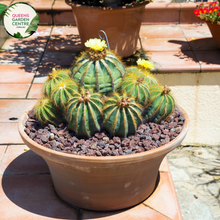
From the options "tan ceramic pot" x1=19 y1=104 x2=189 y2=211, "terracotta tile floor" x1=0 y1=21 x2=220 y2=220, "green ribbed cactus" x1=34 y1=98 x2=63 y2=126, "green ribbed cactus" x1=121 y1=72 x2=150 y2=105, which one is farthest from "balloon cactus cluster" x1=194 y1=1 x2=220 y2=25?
"green ribbed cactus" x1=34 y1=98 x2=63 y2=126

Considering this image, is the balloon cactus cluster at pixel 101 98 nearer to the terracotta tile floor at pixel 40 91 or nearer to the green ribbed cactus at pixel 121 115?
the green ribbed cactus at pixel 121 115

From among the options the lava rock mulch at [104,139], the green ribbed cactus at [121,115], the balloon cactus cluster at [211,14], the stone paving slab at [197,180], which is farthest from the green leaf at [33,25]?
the green ribbed cactus at [121,115]

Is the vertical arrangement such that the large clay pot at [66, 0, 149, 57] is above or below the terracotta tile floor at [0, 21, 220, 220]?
above

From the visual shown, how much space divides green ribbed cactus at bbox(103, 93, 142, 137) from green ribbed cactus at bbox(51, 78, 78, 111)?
0.85 feet

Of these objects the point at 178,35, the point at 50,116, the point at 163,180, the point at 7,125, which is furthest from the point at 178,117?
the point at 178,35

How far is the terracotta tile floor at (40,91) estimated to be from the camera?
2023mm

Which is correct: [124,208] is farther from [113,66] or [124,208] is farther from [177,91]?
[177,91]

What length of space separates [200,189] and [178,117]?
59.5 inches

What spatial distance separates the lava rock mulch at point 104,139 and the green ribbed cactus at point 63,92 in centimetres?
17

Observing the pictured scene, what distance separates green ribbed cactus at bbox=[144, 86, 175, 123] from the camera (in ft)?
6.50

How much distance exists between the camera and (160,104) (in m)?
1.98

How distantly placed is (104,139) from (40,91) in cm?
187

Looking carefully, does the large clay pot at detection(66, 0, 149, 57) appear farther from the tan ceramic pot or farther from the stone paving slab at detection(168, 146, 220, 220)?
the tan ceramic pot

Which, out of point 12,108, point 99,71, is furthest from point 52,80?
point 12,108
